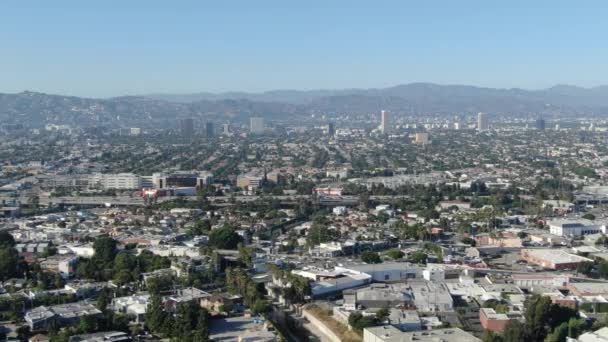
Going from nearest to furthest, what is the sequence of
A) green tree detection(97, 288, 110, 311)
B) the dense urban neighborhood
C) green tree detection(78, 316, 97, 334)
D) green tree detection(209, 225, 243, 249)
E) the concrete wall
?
green tree detection(78, 316, 97, 334) → the concrete wall → the dense urban neighborhood → green tree detection(97, 288, 110, 311) → green tree detection(209, 225, 243, 249)

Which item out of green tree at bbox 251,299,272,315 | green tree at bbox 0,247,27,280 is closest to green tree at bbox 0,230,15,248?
green tree at bbox 0,247,27,280

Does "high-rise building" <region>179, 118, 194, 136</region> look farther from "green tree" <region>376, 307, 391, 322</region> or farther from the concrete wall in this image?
"green tree" <region>376, 307, 391, 322</region>

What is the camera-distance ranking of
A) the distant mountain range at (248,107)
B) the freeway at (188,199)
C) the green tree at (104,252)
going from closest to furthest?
1. the green tree at (104,252)
2. the freeway at (188,199)
3. the distant mountain range at (248,107)

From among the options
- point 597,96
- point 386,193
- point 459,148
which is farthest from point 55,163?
point 597,96

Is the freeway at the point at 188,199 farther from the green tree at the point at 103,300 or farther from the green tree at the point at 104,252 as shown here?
the green tree at the point at 103,300

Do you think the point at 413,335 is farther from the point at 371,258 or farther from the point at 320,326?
the point at 371,258

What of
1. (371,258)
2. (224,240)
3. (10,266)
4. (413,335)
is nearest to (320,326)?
(413,335)

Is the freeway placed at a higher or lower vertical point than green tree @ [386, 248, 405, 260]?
lower

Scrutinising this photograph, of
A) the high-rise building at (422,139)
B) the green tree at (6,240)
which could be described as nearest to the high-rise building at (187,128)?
the high-rise building at (422,139)

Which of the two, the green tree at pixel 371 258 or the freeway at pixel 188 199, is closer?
the green tree at pixel 371 258

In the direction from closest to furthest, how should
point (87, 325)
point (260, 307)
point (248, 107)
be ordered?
point (87, 325), point (260, 307), point (248, 107)

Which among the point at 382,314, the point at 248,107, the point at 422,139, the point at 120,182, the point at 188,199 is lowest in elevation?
the point at 248,107
